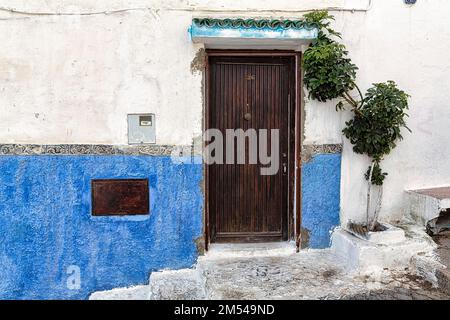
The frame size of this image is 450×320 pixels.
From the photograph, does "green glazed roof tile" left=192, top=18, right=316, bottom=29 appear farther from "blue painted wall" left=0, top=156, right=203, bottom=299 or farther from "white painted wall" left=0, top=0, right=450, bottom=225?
"blue painted wall" left=0, top=156, right=203, bottom=299

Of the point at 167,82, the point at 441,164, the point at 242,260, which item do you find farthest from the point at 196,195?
the point at 441,164

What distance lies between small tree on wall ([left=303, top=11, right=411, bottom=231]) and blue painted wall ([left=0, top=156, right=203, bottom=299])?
5.23 ft

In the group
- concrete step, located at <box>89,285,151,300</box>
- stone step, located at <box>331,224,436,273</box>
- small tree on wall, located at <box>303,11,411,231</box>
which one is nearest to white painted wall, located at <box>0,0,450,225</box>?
small tree on wall, located at <box>303,11,411,231</box>

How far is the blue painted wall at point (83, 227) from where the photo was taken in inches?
187

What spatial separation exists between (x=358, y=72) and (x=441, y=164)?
1.53 metres

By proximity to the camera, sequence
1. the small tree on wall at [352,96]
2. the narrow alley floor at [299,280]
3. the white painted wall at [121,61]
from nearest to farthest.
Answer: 1. the narrow alley floor at [299,280]
2. the small tree on wall at [352,96]
3. the white painted wall at [121,61]

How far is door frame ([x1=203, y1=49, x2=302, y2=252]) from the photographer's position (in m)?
4.89

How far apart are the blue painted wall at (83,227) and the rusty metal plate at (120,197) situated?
7 cm

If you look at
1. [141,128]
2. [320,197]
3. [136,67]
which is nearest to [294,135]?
[320,197]

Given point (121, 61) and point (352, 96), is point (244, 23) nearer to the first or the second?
point (121, 61)

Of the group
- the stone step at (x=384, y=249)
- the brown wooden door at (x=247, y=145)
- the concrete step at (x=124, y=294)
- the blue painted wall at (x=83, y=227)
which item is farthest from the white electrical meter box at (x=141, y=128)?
the stone step at (x=384, y=249)

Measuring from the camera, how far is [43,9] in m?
4.67

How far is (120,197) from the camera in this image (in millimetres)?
4844

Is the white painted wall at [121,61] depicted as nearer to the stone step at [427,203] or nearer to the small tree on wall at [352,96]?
the small tree on wall at [352,96]
